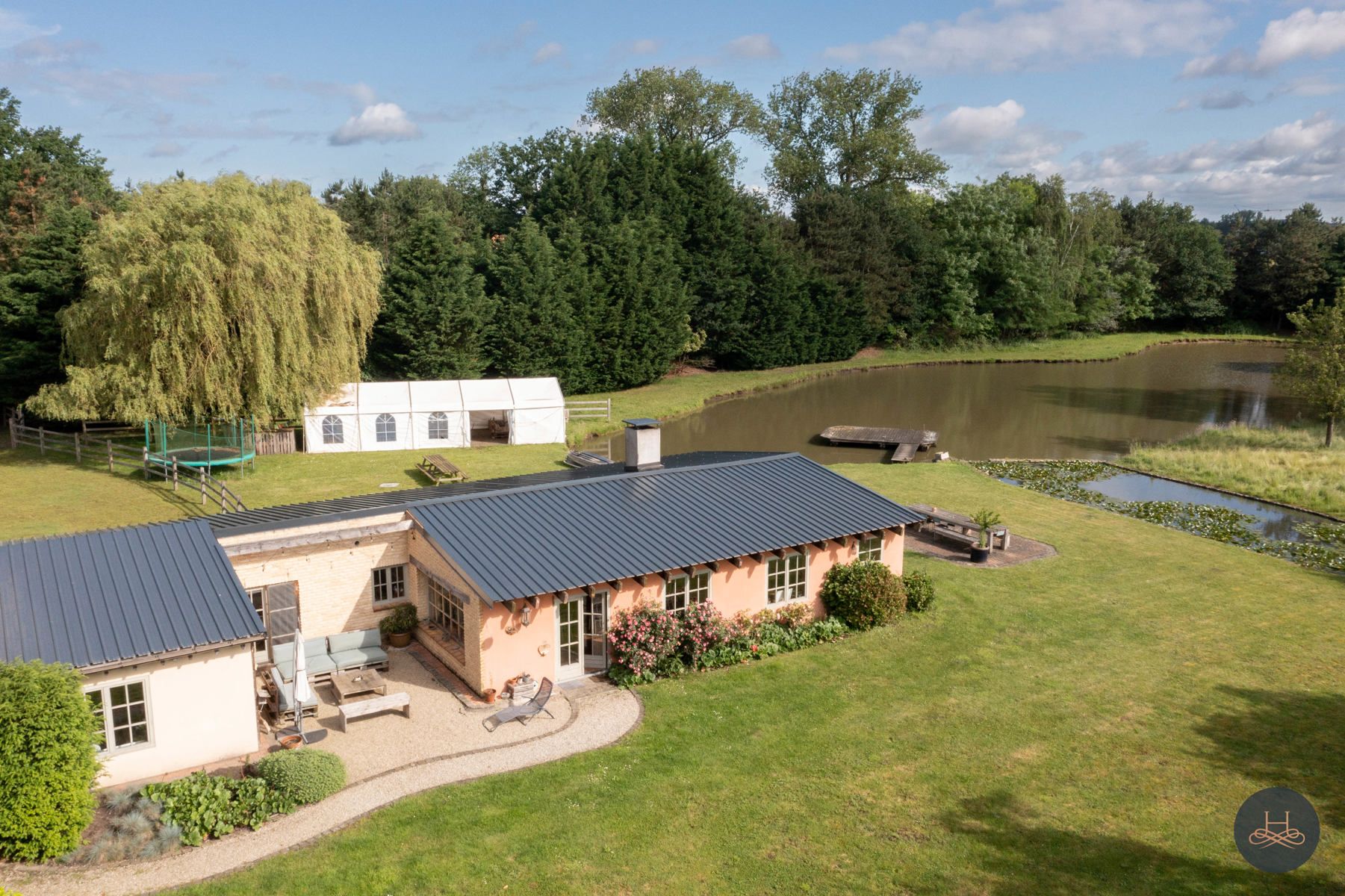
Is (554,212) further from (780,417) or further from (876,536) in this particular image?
(876,536)

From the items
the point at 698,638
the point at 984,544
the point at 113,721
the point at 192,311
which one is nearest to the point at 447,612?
the point at 698,638

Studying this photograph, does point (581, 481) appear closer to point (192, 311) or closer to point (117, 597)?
point (117, 597)

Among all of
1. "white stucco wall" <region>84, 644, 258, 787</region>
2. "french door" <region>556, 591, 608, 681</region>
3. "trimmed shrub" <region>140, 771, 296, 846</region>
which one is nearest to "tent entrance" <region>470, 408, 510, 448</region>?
"french door" <region>556, 591, 608, 681</region>

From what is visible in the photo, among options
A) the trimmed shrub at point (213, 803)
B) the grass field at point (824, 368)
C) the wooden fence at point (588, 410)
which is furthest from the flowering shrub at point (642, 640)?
the wooden fence at point (588, 410)

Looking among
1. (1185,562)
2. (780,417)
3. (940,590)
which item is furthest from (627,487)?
(780,417)

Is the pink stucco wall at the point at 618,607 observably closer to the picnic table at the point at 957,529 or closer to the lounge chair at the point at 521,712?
the lounge chair at the point at 521,712
